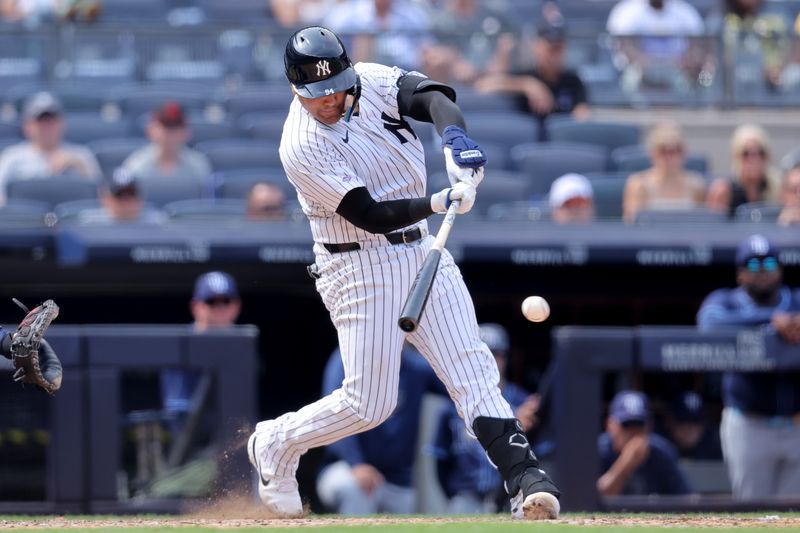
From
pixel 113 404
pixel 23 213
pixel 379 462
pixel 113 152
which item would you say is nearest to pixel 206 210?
pixel 23 213

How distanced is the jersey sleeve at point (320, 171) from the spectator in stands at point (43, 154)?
410cm

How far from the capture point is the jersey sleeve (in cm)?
453

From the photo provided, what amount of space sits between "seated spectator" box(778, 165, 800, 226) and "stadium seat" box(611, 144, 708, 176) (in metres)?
0.93

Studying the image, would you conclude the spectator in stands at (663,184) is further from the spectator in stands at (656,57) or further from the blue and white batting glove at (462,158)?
the blue and white batting glove at (462,158)

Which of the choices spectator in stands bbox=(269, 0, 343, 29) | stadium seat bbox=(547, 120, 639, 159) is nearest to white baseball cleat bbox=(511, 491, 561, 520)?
stadium seat bbox=(547, 120, 639, 159)

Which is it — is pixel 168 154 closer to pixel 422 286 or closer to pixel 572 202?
pixel 572 202

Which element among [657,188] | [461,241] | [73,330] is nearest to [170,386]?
[73,330]

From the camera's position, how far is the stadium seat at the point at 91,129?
915 cm

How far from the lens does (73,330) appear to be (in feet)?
22.1

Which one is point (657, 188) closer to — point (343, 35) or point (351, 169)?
point (343, 35)

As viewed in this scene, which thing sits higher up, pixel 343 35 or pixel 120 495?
pixel 343 35

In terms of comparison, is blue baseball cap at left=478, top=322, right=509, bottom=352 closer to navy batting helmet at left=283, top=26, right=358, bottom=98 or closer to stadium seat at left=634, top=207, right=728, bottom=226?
stadium seat at left=634, top=207, right=728, bottom=226

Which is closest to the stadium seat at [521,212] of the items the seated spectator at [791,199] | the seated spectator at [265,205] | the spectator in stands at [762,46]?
the seated spectator at [265,205]

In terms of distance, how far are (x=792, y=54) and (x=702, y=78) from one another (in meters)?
0.59
